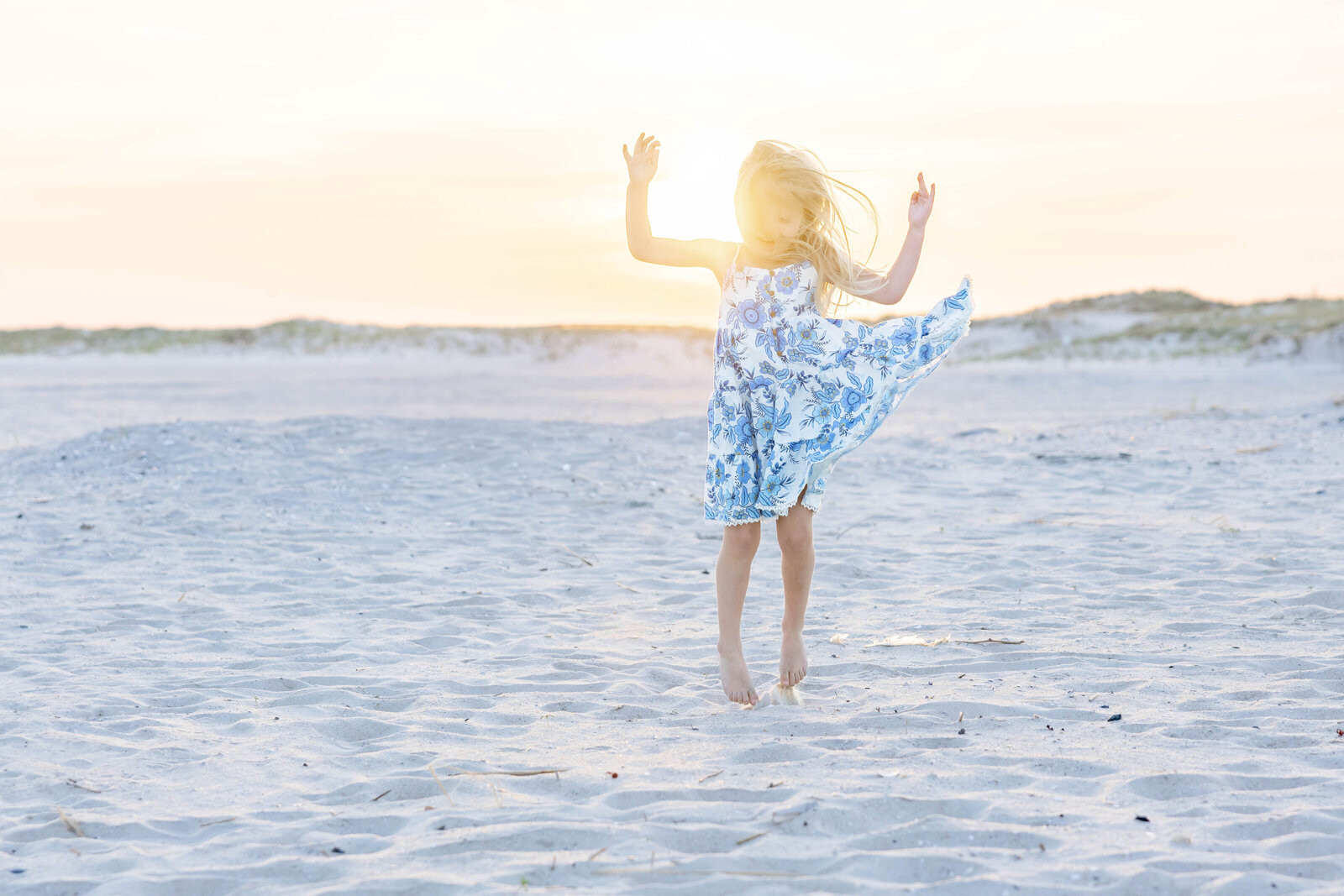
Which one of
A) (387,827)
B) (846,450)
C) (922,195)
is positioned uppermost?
(922,195)

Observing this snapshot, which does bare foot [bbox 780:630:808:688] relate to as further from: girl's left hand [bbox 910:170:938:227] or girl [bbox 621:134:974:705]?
girl's left hand [bbox 910:170:938:227]

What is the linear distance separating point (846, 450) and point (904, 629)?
1449 millimetres

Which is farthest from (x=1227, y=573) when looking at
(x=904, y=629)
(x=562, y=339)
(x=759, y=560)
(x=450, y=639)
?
(x=562, y=339)

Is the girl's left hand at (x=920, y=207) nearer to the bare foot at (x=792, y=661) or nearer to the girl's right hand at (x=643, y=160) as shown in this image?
the girl's right hand at (x=643, y=160)

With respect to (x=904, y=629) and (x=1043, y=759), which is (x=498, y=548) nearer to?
(x=904, y=629)

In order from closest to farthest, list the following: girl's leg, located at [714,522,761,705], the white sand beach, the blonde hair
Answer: the white sand beach → the blonde hair → girl's leg, located at [714,522,761,705]

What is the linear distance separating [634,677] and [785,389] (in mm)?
1302

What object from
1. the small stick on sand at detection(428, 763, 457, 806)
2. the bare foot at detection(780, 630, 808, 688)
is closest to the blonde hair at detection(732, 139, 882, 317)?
the bare foot at detection(780, 630, 808, 688)

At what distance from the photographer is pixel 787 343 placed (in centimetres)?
362

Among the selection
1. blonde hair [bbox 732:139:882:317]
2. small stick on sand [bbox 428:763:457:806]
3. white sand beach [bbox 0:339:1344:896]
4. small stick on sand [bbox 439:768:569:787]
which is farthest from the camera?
blonde hair [bbox 732:139:882:317]

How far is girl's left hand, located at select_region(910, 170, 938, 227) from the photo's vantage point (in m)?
3.64

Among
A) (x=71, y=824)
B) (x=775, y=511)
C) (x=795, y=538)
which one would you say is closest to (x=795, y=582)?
(x=795, y=538)

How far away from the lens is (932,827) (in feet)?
8.88

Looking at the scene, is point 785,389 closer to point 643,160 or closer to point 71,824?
point 643,160
